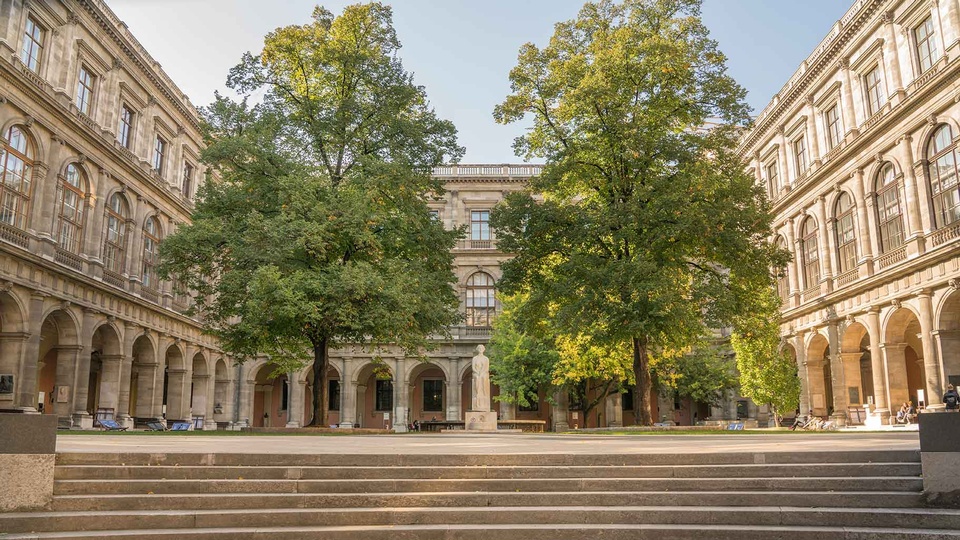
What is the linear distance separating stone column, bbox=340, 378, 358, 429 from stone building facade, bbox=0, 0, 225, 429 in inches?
321

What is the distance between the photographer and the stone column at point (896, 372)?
29.2 meters

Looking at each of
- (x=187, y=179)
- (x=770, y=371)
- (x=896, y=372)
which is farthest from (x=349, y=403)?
(x=896, y=372)

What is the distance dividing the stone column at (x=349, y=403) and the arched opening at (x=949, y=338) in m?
31.5

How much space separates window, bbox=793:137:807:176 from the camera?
123 ft

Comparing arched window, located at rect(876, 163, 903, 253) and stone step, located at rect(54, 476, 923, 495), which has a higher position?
arched window, located at rect(876, 163, 903, 253)

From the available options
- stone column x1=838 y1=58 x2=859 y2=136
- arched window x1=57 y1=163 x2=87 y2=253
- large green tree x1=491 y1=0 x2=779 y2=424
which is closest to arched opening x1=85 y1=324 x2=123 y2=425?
arched window x1=57 y1=163 x2=87 y2=253

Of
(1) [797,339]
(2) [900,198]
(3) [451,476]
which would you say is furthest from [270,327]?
(1) [797,339]

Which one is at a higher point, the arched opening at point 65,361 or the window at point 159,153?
the window at point 159,153

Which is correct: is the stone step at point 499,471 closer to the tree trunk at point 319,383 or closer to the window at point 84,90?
the tree trunk at point 319,383

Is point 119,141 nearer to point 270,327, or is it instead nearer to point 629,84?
point 270,327

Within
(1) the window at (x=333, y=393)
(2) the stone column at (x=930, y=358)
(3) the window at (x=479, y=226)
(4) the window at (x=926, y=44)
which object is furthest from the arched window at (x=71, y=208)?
(4) the window at (x=926, y=44)

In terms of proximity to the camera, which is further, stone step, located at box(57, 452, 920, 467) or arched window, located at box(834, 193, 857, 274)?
arched window, located at box(834, 193, 857, 274)

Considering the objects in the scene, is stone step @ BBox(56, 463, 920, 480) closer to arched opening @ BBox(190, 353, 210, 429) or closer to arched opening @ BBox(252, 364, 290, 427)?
arched opening @ BBox(190, 353, 210, 429)

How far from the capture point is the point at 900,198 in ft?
93.3
